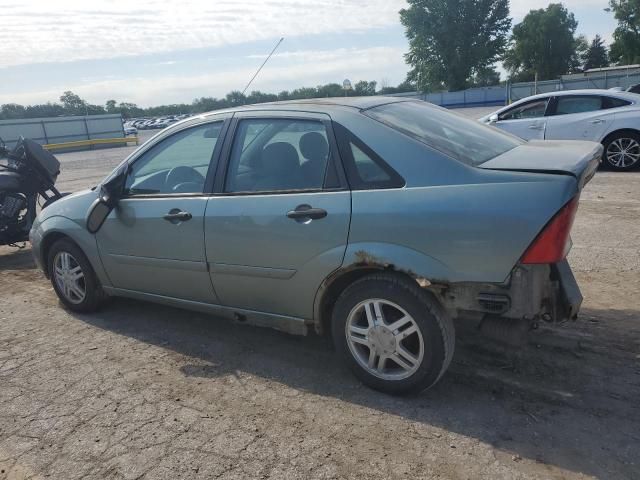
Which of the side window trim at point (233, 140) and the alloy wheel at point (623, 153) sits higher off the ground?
the side window trim at point (233, 140)

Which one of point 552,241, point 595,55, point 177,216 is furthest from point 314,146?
point 595,55

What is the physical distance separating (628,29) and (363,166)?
7957cm

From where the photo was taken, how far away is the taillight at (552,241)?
2.69m

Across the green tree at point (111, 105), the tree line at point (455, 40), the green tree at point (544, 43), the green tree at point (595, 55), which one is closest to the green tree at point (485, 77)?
the tree line at point (455, 40)

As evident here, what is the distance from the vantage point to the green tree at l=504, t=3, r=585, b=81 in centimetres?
7931

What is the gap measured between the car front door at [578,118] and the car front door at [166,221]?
831cm

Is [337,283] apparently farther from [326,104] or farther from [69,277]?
[69,277]

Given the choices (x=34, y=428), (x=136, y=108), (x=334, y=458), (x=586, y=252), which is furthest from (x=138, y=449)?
(x=136, y=108)

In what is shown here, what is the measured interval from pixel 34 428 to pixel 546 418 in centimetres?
291

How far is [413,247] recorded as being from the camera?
9.82 feet

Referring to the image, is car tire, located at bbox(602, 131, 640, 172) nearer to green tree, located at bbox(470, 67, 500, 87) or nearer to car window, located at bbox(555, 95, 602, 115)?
car window, located at bbox(555, 95, 602, 115)

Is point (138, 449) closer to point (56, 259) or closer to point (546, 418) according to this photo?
point (546, 418)

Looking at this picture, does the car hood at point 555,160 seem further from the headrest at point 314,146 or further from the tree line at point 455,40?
the tree line at point 455,40

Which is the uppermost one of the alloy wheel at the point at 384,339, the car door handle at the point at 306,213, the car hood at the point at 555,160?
the car hood at the point at 555,160
